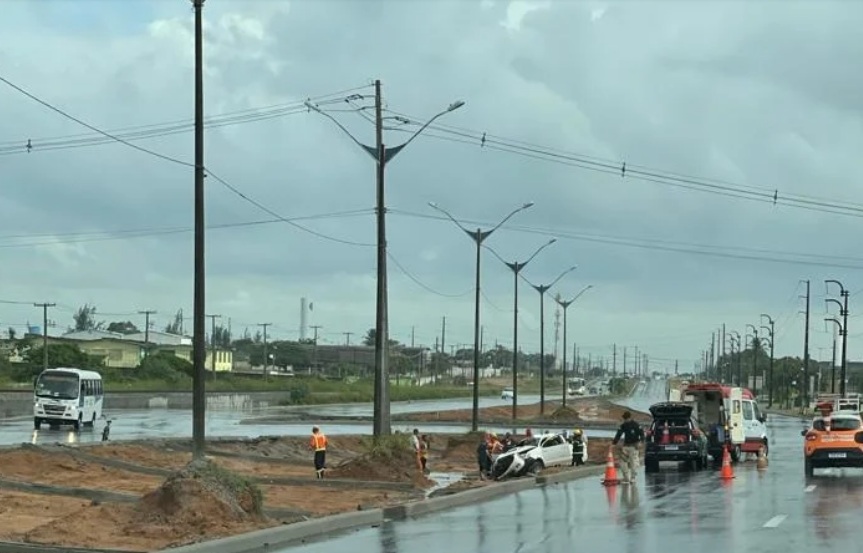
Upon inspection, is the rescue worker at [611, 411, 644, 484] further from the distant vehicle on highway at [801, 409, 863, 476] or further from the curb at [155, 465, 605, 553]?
the distant vehicle on highway at [801, 409, 863, 476]

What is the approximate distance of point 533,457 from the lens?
124 ft

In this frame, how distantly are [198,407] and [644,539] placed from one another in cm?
825

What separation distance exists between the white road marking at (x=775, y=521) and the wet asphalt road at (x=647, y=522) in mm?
20

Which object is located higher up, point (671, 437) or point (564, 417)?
point (671, 437)

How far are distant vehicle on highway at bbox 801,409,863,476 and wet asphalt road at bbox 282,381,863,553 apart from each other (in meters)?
1.14

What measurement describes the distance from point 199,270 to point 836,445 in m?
18.8

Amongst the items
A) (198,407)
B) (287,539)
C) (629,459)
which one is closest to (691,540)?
(287,539)

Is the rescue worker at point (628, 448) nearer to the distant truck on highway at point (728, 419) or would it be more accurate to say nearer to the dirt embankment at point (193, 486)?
the dirt embankment at point (193, 486)

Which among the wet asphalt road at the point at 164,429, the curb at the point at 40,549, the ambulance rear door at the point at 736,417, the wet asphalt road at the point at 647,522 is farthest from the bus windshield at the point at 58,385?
the curb at the point at 40,549

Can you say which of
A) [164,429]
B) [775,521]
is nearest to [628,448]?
[775,521]

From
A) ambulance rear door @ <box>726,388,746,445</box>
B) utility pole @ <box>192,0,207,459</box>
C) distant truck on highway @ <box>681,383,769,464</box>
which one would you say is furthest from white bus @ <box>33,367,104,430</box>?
utility pole @ <box>192,0,207,459</box>

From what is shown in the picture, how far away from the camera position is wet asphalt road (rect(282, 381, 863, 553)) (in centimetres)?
1741

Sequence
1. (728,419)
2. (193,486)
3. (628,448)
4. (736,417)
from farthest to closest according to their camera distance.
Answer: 1. (736,417)
2. (728,419)
3. (628,448)
4. (193,486)

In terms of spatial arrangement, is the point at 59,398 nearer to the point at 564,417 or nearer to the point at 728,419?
the point at 728,419
